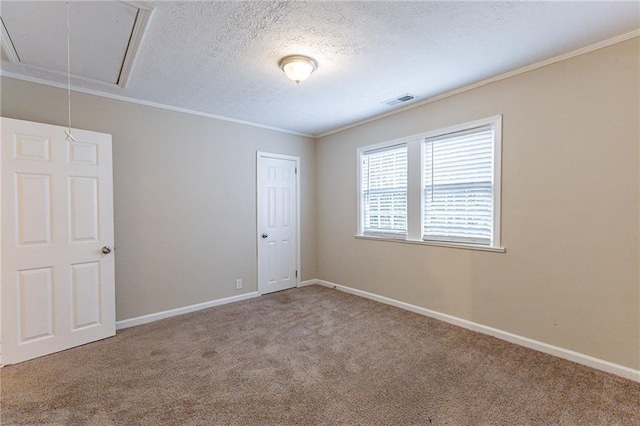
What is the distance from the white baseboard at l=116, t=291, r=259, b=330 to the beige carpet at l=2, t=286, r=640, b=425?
0.18 meters

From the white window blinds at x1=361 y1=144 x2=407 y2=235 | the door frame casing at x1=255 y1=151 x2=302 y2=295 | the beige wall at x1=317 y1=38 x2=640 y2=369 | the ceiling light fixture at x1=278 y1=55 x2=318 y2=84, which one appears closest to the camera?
the beige wall at x1=317 y1=38 x2=640 y2=369

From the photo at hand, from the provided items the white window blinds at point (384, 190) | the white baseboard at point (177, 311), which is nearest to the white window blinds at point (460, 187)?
the white window blinds at point (384, 190)

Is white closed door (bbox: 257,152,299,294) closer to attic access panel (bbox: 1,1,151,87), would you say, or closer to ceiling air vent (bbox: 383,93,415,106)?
ceiling air vent (bbox: 383,93,415,106)

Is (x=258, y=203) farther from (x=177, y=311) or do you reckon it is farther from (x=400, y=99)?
Answer: (x=400, y=99)

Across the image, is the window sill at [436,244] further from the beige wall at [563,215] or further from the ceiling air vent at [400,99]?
the ceiling air vent at [400,99]

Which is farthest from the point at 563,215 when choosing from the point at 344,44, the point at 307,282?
the point at 307,282

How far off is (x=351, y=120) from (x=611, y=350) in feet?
11.8

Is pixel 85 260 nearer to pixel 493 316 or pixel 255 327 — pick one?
pixel 255 327

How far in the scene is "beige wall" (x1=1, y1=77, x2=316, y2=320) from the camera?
3133mm

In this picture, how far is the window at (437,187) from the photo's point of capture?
2998mm

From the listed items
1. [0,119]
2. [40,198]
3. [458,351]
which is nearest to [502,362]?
[458,351]

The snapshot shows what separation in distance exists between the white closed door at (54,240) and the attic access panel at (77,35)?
57cm

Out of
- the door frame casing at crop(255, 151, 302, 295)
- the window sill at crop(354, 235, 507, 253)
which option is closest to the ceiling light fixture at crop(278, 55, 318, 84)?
the door frame casing at crop(255, 151, 302, 295)

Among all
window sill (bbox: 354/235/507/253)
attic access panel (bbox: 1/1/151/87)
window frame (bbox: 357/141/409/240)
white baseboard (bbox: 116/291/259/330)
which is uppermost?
attic access panel (bbox: 1/1/151/87)
